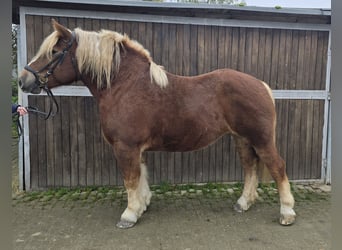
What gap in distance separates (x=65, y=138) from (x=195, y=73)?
2.02 metres

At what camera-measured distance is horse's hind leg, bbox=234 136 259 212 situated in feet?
10.3

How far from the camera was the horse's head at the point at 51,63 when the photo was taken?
2.62 meters

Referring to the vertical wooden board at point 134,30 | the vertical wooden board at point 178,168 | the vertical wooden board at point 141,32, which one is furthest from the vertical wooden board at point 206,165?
the vertical wooden board at point 134,30

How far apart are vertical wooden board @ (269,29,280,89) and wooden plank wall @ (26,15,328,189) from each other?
0.5 inches

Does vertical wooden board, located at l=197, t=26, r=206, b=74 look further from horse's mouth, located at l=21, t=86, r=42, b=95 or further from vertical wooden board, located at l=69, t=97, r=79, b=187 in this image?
horse's mouth, located at l=21, t=86, r=42, b=95

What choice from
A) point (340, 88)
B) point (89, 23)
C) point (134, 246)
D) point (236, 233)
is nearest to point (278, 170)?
point (236, 233)

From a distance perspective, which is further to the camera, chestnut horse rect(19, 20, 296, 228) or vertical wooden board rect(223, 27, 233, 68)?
vertical wooden board rect(223, 27, 233, 68)

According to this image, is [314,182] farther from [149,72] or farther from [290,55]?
[149,72]

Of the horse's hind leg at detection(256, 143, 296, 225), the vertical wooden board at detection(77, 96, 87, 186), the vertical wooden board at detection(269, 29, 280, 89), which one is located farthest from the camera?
A: the vertical wooden board at detection(269, 29, 280, 89)

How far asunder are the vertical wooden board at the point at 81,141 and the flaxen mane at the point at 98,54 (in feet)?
3.64

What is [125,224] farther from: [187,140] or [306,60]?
[306,60]

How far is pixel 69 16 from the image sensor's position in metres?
3.63

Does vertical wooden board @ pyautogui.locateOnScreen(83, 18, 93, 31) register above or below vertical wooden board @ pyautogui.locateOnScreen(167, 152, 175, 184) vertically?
above

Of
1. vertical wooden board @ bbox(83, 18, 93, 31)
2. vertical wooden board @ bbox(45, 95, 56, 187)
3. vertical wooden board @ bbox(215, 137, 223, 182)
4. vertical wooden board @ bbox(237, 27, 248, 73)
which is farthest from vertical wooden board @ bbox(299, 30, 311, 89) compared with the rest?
vertical wooden board @ bbox(45, 95, 56, 187)
